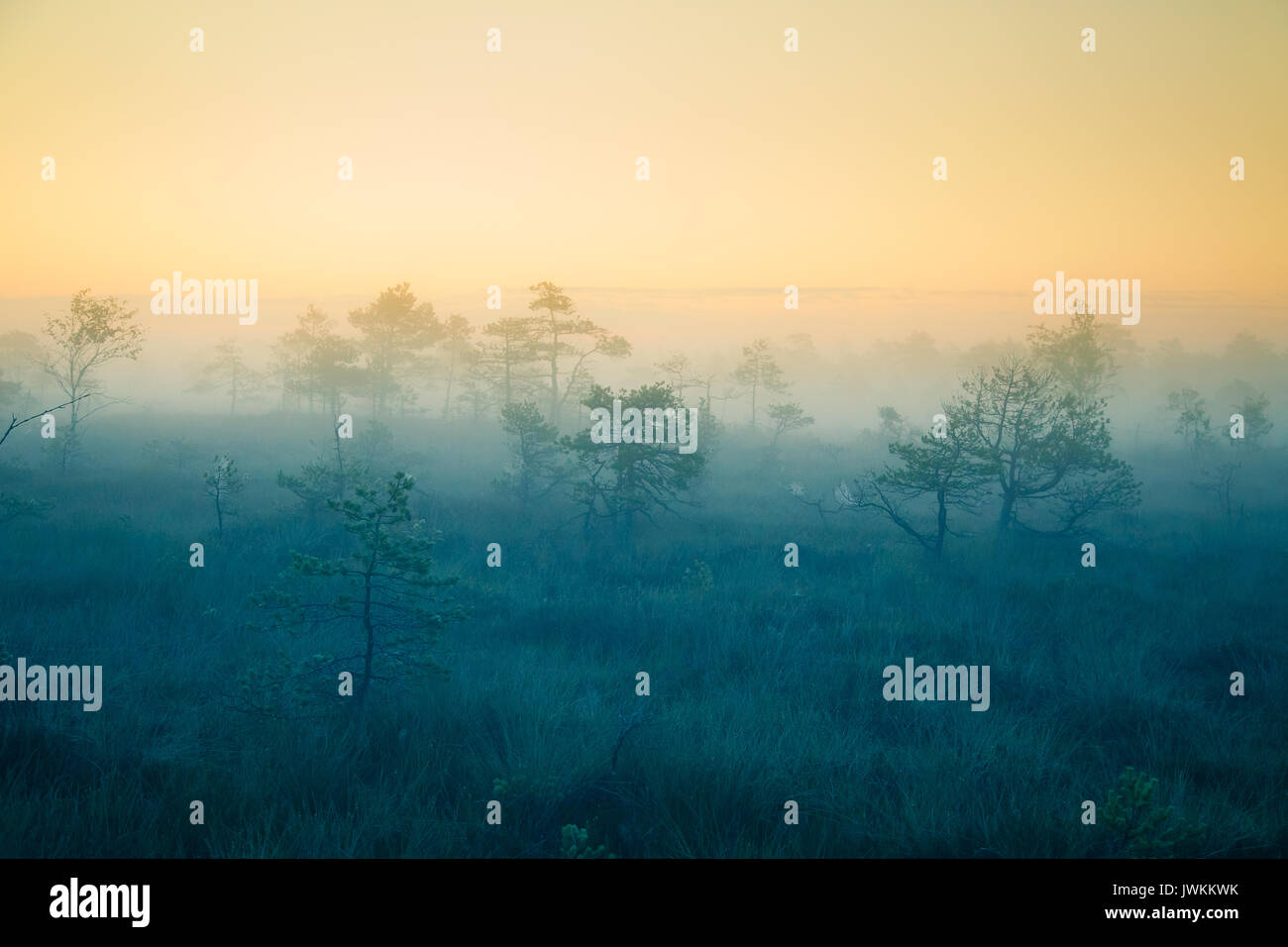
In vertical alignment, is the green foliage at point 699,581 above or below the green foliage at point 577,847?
above

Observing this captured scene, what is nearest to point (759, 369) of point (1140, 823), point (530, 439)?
point (530, 439)

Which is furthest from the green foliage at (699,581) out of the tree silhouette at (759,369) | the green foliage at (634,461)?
the tree silhouette at (759,369)

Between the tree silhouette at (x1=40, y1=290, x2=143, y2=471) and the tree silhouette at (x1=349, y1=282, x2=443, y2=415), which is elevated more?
the tree silhouette at (x1=349, y1=282, x2=443, y2=415)

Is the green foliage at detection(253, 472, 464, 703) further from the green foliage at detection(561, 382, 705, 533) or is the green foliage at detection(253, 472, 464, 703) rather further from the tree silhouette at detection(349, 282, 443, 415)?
the tree silhouette at detection(349, 282, 443, 415)

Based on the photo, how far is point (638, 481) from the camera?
1352 centimetres

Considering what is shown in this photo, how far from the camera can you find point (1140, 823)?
3.81 meters

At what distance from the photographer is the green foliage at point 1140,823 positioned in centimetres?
379

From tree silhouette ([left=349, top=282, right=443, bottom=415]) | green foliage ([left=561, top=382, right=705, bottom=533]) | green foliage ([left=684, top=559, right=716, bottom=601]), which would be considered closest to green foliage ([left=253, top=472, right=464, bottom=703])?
green foliage ([left=684, top=559, right=716, bottom=601])

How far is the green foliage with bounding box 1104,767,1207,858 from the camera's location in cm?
379

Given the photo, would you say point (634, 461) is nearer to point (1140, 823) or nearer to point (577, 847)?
point (577, 847)

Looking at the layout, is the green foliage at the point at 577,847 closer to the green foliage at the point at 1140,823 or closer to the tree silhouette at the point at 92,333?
the green foliage at the point at 1140,823

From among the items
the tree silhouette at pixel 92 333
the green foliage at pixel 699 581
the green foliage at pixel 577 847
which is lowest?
the green foliage at pixel 577 847

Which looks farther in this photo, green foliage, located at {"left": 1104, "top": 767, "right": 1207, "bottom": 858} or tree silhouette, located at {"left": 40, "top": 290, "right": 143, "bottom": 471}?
tree silhouette, located at {"left": 40, "top": 290, "right": 143, "bottom": 471}

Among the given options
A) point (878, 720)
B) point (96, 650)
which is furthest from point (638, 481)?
point (96, 650)
